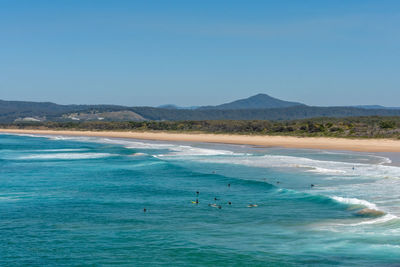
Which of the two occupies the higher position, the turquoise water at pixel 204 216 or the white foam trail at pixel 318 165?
the white foam trail at pixel 318 165

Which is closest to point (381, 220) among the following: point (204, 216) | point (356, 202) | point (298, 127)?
point (356, 202)

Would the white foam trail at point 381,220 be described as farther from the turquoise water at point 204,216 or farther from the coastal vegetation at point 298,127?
the coastal vegetation at point 298,127

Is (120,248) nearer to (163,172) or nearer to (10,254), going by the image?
(10,254)

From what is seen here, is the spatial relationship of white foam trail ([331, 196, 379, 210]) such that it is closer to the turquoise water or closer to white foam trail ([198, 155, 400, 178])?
the turquoise water

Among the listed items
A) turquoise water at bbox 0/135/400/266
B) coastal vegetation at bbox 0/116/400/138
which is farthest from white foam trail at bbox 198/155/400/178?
coastal vegetation at bbox 0/116/400/138

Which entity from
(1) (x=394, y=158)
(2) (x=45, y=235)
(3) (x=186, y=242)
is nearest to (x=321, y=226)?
(3) (x=186, y=242)

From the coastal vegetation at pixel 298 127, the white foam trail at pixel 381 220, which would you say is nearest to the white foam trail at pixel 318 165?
the white foam trail at pixel 381 220

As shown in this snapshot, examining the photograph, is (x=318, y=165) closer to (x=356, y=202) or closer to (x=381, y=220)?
(x=356, y=202)

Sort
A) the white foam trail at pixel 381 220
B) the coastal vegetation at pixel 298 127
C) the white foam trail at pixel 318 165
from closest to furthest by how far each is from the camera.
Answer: the white foam trail at pixel 381 220 → the white foam trail at pixel 318 165 → the coastal vegetation at pixel 298 127
